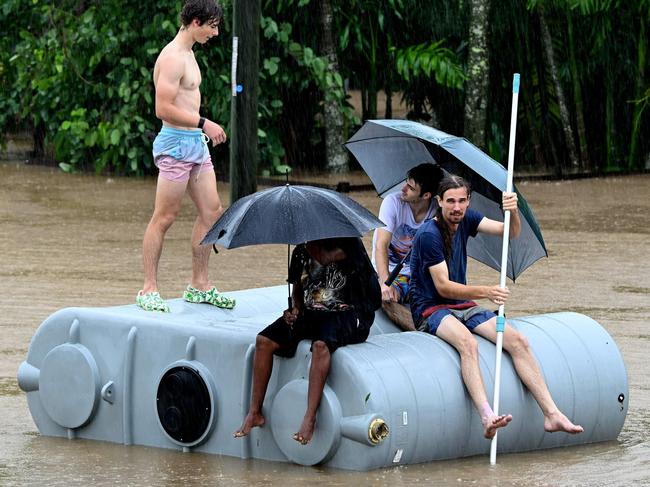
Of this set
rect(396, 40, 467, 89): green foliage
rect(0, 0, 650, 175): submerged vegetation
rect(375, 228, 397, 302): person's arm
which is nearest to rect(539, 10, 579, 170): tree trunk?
rect(0, 0, 650, 175): submerged vegetation

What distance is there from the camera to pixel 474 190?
9477 mm

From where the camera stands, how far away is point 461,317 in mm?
8547

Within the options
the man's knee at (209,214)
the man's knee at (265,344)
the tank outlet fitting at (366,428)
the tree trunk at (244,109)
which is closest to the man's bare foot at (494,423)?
the tank outlet fitting at (366,428)

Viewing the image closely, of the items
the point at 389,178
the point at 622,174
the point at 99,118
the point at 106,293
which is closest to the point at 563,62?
the point at 622,174

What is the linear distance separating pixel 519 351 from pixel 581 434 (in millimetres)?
703

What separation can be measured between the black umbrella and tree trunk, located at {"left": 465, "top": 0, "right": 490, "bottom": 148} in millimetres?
13881

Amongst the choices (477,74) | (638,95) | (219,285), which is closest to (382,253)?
(219,285)

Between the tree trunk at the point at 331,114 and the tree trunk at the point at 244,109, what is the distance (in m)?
6.98

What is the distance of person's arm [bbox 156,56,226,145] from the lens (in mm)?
9156

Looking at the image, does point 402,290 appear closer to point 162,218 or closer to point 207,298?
point 207,298

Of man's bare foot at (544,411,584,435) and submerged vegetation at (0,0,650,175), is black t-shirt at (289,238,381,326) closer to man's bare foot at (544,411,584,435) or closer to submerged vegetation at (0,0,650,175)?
man's bare foot at (544,411,584,435)

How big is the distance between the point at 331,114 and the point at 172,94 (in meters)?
12.9

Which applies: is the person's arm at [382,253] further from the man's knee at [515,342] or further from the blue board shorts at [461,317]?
the man's knee at [515,342]

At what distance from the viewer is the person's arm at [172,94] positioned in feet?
30.0
